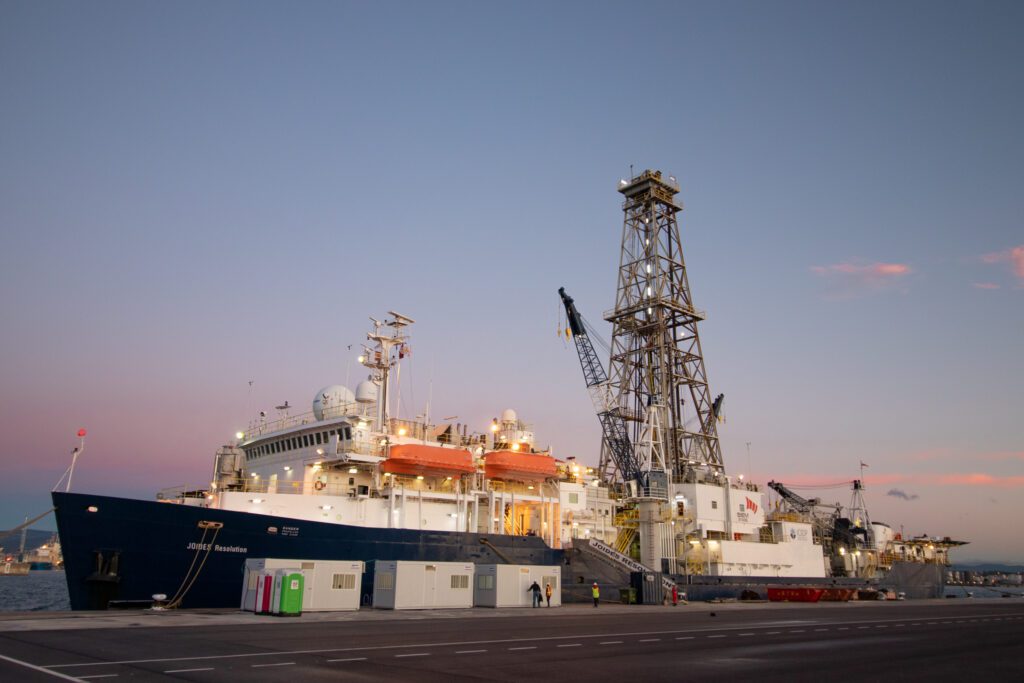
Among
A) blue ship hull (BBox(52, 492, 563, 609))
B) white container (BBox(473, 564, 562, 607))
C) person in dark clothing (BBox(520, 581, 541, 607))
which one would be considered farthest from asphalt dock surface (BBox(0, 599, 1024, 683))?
person in dark clothing (BBox(520, 581, 541, 607))

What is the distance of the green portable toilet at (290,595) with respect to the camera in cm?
2334

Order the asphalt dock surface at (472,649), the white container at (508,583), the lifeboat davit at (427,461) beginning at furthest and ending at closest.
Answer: the lifeboat davit at (427,461), the white container at (508,583), the asphalt dock surface at (472,649)

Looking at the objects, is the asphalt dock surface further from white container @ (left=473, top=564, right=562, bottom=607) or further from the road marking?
white container @ (left=473, top=564, right=562, bottom=607)

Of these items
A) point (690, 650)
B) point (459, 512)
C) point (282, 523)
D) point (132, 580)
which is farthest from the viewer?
point (459, 512)

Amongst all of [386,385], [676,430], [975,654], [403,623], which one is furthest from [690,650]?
[676,430]

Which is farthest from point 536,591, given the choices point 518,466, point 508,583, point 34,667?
point 34,667

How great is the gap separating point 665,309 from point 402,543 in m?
36.1

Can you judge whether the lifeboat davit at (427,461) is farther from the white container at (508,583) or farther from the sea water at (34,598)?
the sea water at (34,598)

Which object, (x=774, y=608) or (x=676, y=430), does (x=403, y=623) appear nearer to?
(x=774, y=608)

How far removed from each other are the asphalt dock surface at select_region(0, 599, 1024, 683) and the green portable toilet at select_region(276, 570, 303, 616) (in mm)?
696

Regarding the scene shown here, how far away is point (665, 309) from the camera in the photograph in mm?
59625

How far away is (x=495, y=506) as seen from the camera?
119ft

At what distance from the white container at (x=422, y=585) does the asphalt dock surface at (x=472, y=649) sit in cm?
103

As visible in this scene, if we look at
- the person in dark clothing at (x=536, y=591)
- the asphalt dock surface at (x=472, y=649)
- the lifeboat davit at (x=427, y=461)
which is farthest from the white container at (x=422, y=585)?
the lifeboat davit at (x=427, y=461)
